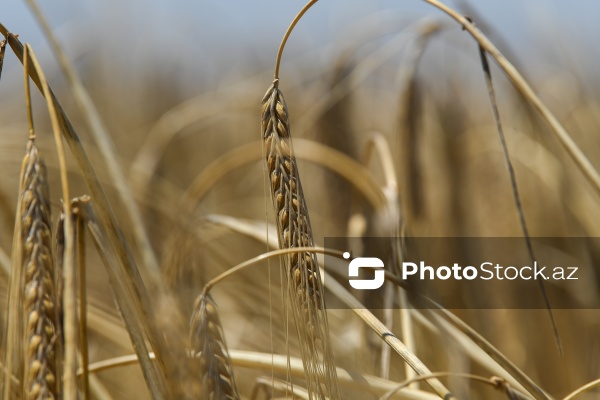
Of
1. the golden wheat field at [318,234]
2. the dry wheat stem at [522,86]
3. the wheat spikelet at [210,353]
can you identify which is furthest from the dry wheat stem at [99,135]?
the dry wheat stem at [522,86]

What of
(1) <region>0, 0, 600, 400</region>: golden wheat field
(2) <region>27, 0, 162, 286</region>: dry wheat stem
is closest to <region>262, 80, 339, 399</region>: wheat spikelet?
(1) <region>0, 0, 600, 400</region>: golden wheat field

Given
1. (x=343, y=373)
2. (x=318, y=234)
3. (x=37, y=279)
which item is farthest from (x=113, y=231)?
(x=318, y=234)

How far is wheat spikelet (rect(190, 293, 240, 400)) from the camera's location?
21.1 inches

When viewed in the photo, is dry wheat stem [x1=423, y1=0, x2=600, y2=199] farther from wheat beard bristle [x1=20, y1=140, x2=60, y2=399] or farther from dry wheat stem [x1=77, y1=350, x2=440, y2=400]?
wheat beard bristle [x1=20, y1=140, x2=60, y2=399]

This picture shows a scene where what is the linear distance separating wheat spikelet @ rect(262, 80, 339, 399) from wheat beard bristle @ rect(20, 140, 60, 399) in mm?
170

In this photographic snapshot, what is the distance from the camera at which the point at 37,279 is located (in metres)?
0.49

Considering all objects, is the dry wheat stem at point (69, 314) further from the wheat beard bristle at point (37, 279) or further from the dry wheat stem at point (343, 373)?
the dry wheat stem at point (343, 373)

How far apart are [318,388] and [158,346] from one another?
0.43 feet

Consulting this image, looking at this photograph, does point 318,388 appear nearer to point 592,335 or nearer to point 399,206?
point 399,206

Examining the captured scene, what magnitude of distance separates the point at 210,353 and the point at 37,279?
0.45 ft

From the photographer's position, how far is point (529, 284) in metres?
1.60

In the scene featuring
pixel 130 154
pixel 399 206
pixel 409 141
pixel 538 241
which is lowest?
pixel 399 206

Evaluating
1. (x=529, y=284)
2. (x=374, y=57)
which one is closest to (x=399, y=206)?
(x=374, y=57)

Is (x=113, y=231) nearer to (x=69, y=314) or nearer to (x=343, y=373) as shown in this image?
(x=69, y=314)
